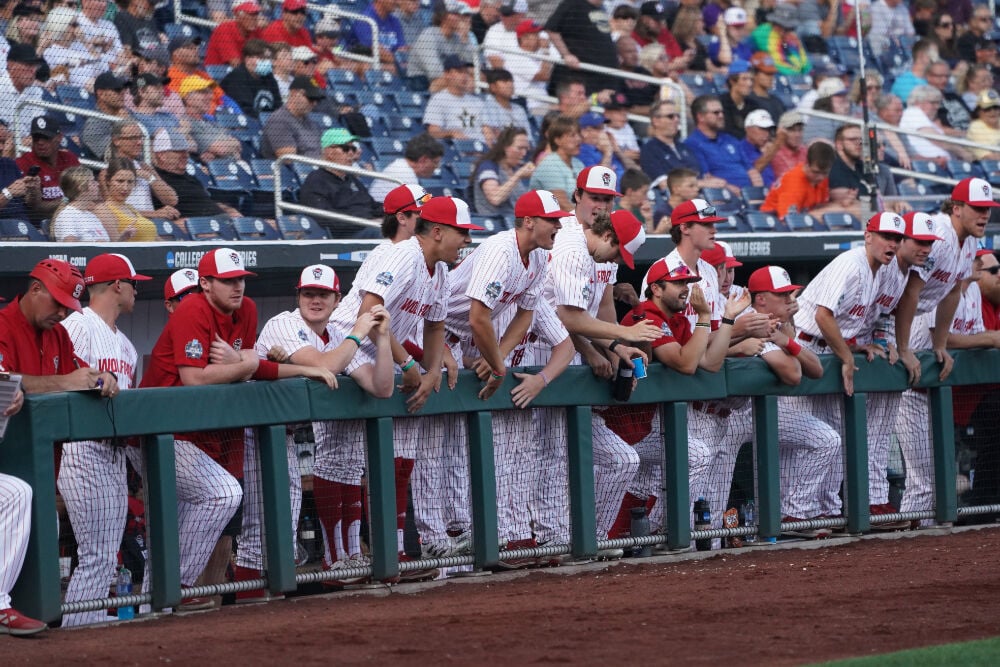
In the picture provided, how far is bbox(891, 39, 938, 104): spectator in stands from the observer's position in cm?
1424

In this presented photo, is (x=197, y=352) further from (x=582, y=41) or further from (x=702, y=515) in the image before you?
(x=582, y=41)

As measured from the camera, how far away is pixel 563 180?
397 inches

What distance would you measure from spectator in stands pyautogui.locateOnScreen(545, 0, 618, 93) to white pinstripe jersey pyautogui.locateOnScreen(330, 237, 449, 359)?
19.3 ft

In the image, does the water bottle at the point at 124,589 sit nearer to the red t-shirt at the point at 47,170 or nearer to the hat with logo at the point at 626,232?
the hat with logo at the point at 626,232

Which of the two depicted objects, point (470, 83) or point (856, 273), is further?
point (470, 83)

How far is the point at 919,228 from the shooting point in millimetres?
7934

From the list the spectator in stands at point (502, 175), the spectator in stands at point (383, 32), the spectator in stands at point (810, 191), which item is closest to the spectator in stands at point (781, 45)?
the spectator in stands at point (810, 191)

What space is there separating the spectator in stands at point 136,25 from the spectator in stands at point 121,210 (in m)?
1.74

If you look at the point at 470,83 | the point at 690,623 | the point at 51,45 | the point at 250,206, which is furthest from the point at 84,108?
the point at 690,623

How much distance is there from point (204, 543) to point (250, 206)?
374cm

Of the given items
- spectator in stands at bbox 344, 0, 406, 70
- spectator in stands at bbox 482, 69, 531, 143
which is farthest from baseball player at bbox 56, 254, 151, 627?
spectator in stands at bbox 344, 0, 406, 70

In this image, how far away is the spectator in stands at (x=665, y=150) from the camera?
11.2m

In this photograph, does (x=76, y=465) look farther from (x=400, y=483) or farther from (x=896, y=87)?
(x=896, y=87)

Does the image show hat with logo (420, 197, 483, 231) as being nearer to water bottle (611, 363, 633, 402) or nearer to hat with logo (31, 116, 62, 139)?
water bottle (611, 363, 633, 402)
